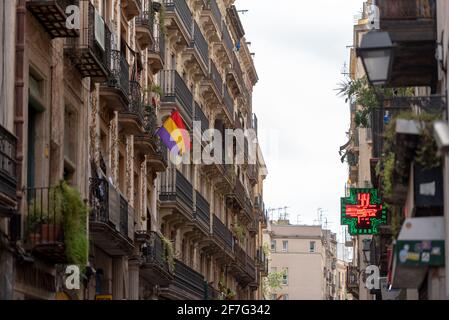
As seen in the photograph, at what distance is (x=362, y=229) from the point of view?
44.1 metres

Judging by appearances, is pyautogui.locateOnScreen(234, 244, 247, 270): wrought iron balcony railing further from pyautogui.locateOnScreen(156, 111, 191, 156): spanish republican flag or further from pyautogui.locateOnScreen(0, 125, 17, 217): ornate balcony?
pyautogui.locateOnScreen(0, 125, 17, 217): ornate balcony

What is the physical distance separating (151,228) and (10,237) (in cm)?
1914

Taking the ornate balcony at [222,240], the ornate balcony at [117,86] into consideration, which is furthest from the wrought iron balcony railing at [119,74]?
the ornate balcony at [222,240]

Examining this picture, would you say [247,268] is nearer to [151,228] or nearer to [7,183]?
[151,228]

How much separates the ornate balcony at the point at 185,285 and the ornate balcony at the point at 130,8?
10054mm

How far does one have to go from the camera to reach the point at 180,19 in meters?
48.5

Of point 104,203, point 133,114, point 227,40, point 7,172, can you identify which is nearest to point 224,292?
point 227,40

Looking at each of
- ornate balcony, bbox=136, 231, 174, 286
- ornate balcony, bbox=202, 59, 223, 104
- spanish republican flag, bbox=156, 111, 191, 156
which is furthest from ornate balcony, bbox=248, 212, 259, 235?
ornate balcony, bbox=136, 231, 174, 286

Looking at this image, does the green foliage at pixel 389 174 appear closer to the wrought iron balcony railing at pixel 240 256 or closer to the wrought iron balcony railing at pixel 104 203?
the wrought iron balcony railing at pixel 104 203

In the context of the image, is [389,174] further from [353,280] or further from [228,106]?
[353,280]

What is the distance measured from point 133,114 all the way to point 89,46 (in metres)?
8.46

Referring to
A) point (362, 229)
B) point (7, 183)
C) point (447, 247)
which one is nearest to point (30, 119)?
point (7, 183)

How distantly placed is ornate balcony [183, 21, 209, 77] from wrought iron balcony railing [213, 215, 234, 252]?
21.0 feet

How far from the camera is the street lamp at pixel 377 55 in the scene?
1825cm
